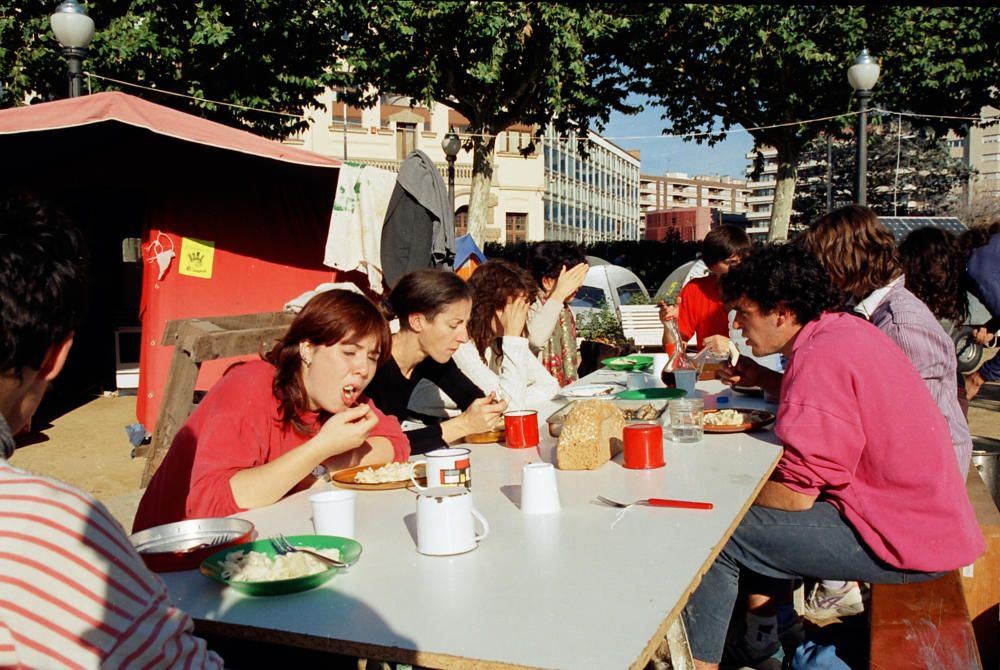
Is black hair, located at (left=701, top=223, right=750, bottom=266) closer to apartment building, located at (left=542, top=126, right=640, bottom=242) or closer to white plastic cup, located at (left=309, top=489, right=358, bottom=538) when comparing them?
white plastic cup, located at (left=309, top=489, right=358, bottom=538)

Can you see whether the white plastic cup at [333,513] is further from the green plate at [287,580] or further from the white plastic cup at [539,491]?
the white plastic cup at [539,491]

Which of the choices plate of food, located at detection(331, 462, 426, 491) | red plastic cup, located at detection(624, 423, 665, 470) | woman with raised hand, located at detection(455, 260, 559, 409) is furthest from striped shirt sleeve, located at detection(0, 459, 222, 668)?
woman with raised hand, located at detection(455, 260, 559, 409)

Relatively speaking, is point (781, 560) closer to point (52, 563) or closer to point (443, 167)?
point (52, 563)

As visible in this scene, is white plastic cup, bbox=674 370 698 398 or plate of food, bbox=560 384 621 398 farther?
plate of food, bbox=560 384 621 398

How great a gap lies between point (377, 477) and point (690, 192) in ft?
586

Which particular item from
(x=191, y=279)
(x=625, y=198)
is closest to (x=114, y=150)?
(x=191, y=279)

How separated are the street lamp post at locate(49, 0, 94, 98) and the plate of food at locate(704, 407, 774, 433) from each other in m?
6.05

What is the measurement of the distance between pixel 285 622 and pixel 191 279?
7198mm

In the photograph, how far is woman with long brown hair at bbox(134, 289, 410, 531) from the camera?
2.24m

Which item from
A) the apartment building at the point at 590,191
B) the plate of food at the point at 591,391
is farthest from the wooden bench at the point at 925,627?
the apartment building at the point at 590,191

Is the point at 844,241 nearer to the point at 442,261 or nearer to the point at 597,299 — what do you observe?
the point at 442,261

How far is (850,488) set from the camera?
266 cm

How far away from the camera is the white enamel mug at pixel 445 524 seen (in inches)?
73.4

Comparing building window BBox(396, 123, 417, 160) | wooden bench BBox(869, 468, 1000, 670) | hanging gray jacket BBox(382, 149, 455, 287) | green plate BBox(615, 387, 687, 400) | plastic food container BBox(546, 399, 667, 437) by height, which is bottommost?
wooden bench BBox(869, 468, 1000, 670)
